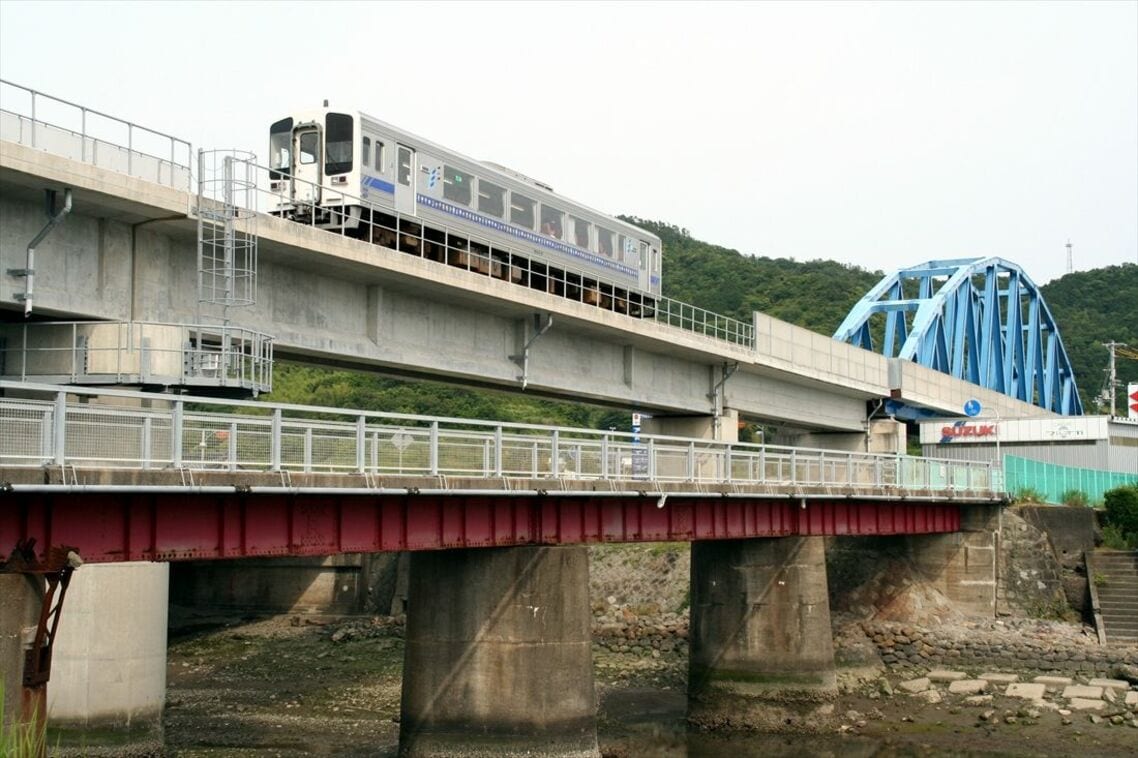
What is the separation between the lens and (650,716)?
37812 millimetres

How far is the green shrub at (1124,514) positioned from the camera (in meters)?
51.4

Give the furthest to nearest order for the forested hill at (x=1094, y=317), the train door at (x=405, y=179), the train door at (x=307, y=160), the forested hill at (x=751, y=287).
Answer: the forested hill at (x=1094, y=317) < the forested hill at (x=751, y=287) < the train door at (x=405, y=179) < the train door at (x=307, y=160)

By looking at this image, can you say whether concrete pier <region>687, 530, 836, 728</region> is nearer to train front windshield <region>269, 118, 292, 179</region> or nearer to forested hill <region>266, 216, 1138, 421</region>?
train front windshield <region>269, 118, 292, 179</region>

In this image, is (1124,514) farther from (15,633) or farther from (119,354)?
(15,633)

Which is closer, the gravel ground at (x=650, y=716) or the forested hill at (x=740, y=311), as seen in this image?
the gravel ground at (x=650, y=716)

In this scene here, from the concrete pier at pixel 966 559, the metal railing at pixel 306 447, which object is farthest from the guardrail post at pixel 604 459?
the concrete pier at pixel 966 559

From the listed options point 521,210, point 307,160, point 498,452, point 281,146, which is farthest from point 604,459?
point 521,210

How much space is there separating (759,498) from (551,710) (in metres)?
8.50

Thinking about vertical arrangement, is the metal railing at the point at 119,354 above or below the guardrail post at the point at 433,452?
above

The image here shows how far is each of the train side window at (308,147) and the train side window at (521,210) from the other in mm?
7221

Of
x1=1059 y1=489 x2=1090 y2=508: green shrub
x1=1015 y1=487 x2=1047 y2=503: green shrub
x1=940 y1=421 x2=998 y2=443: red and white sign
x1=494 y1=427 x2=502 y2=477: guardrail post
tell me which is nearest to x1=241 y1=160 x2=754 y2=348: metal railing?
x1=494 y1=427 x2=502 y2=477: guardrail post

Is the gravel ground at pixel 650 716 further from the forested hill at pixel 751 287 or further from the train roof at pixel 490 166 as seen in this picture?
the forested hill at pixel 751 287

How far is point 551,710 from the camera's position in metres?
27.8

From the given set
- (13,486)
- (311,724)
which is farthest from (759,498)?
(13,486)
